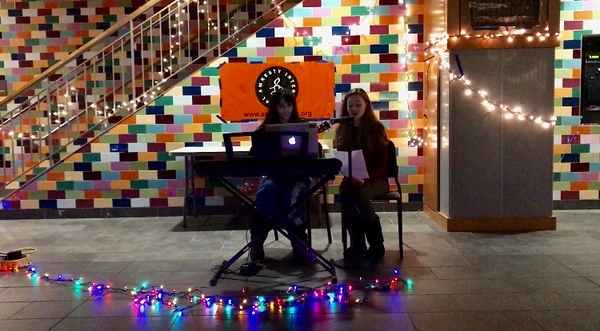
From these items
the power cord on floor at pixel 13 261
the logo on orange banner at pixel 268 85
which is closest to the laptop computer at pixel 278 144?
the power cord on floor at pixel 13 261

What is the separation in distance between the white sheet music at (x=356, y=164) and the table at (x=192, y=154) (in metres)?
1.02

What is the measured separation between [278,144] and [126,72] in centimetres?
358

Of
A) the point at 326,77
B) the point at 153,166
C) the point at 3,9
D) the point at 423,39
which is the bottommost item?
the point at 153,166

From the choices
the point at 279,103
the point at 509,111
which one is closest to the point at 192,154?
the point at 279,103

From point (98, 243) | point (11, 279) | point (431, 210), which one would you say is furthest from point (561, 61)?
point (11, 279)

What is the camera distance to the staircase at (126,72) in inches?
224

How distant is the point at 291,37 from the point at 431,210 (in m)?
2.39

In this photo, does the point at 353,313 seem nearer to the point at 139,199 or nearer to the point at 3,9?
the point at 139,199

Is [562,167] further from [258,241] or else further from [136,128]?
[136,128]

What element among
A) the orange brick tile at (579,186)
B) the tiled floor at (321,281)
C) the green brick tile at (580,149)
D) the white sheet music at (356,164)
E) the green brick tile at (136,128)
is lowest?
the tiled floor at (321,281)

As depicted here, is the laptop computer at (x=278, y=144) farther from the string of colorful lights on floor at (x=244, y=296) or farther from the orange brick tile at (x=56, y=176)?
the orange brick tile at (x=56, y=176)

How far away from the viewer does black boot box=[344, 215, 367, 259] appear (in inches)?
150

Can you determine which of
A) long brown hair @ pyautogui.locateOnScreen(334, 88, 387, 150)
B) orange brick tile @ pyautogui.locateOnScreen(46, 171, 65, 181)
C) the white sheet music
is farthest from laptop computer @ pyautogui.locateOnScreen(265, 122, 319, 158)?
orange brick tile @ pyautogui.locateOnScreen(46, 171, 65, 181)

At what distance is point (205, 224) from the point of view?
5301 mm
